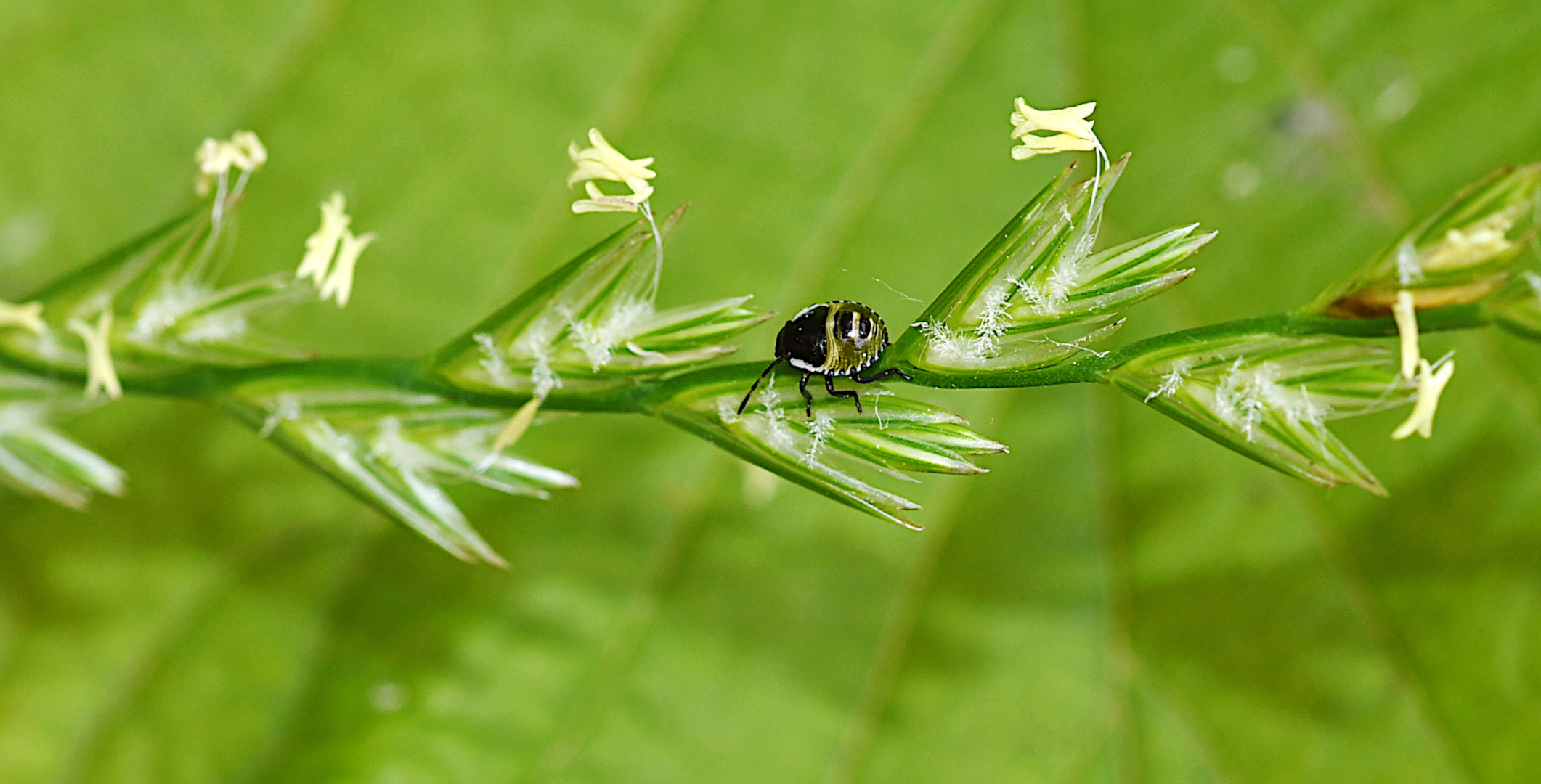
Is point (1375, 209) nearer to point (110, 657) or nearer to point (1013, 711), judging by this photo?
point (1013, 711)

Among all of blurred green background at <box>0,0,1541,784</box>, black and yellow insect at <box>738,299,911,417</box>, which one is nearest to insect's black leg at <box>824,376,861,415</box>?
black and yellow insect at <box>738,299,911,417</box>

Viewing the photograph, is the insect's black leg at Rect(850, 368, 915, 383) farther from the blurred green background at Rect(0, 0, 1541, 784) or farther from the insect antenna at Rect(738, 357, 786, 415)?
the blurred green background at Rect(0, 0, 1541, 784)

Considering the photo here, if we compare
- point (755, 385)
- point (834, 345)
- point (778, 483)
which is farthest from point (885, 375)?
point (778, 483)

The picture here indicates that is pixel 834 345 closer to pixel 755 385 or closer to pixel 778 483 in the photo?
pixel 755 385

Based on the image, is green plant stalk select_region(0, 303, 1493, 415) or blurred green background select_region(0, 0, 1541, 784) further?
blurred green background select_region(0, 0, 1541, 784)

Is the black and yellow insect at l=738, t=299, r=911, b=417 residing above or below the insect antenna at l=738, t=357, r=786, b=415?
above

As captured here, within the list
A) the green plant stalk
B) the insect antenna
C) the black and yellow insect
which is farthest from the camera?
the black and yellow insect

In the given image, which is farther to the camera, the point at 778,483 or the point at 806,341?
the point at 778,483
